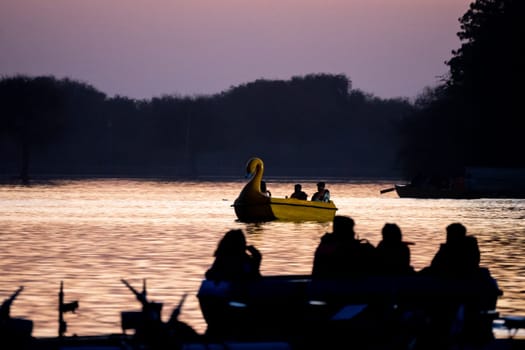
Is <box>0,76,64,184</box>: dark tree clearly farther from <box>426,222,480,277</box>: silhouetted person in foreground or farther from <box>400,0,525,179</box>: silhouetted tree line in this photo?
<box>426,222,480,277</box>: silhouetted person in foreground

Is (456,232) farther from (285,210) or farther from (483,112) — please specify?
(483,112)

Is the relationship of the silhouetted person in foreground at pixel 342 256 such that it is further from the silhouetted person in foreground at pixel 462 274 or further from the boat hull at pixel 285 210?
the boat hull at pixel 285 210

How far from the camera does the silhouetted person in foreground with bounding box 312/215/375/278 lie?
1652 centimetres

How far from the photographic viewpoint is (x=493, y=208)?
7269cm

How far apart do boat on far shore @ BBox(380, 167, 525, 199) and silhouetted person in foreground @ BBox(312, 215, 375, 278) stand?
68.1m

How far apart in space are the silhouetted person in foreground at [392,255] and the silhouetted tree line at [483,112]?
75.2m

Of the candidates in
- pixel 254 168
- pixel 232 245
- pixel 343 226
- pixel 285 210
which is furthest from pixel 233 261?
pixel 254 168

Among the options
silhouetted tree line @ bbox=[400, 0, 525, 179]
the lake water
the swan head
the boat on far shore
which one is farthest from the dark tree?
the swan head

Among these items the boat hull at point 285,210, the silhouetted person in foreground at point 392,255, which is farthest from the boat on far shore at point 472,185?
the silhouetted person in foreground at point 392,255

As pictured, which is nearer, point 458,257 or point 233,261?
point 233,261

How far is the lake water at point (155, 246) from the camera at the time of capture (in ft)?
74.4

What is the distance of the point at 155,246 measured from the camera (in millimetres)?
39031

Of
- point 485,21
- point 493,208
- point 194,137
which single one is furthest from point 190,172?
point 493,208

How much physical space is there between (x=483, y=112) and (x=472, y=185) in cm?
496
